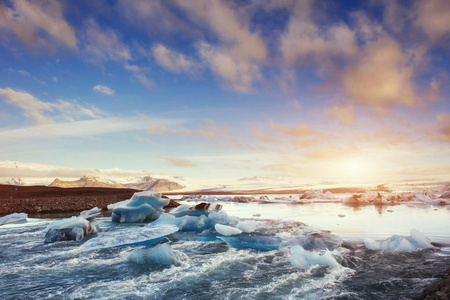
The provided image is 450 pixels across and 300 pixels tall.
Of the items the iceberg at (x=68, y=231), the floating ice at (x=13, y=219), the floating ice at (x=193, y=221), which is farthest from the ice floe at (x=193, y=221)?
the floating ice at (x=13, y=219)

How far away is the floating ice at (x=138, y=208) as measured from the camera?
48.4ft

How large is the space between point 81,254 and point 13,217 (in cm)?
1194

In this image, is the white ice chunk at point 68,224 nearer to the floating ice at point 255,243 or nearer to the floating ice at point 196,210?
the floating ice at point 255,243

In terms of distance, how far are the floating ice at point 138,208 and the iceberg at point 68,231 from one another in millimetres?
4514

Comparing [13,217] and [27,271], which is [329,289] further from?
[13,217]

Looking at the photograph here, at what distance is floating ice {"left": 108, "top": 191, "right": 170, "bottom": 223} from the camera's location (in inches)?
580

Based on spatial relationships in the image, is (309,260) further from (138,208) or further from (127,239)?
(138,208)

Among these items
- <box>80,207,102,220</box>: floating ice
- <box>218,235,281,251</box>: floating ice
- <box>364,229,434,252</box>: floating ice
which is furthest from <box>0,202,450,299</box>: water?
<box>80,207,102,220</box>: floating ice

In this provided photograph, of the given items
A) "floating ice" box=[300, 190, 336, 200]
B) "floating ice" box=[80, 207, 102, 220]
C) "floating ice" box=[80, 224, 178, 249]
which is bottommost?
"floating ice" box=[300, 190, 336, 200]

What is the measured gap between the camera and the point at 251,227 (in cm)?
1032

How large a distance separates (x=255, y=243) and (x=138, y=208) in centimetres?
910

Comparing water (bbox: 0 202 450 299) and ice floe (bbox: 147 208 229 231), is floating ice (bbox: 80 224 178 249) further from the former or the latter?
ice floe (bbox: 147 208 229 231)

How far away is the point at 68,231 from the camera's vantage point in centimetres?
927

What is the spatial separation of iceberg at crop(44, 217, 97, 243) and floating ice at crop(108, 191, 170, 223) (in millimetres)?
4514
